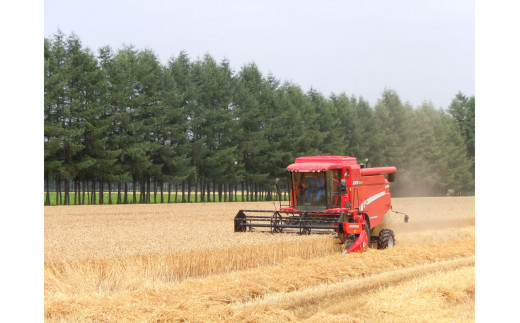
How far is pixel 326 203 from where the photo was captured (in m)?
16.2

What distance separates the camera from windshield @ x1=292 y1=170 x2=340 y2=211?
16.2 meters

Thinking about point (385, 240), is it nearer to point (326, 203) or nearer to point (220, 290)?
point (326, 203)

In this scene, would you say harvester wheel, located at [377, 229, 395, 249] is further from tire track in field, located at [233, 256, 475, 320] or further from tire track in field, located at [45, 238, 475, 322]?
tire track in field, located at [233, 256, 475, 320]

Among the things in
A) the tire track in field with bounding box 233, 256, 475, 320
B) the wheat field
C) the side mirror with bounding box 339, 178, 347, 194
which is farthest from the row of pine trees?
the tire track in field with bounding box 233, 256, 475, 320

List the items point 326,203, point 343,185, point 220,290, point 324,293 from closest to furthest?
point 220,290 < point 324,293 < point 343,185 < point 326,203

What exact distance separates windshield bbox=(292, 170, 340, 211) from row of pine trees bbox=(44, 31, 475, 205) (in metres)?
19.5

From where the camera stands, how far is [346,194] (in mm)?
15695

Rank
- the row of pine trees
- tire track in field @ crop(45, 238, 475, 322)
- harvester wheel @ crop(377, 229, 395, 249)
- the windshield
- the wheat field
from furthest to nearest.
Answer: the row of pine trees < harvester wheel @ crop(377, 229, 395, 249) < the windshield < the wheat field < tire track in field @ crop(45, 238, 475, 322)

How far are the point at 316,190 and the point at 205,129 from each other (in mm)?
31426

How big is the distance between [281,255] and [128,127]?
28.9 m

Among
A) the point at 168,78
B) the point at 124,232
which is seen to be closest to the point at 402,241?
the point at 124,232

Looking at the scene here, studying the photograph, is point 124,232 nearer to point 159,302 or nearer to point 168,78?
point 159,302

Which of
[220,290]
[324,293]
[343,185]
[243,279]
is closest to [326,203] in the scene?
[343,185]

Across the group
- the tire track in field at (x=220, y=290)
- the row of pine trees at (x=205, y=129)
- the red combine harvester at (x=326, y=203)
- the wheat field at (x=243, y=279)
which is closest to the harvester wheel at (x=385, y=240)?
the red combine harvester at (x=326, y=203)
